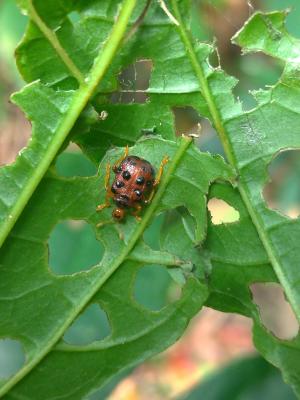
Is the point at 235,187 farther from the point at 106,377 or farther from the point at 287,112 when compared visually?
the point at 106,377

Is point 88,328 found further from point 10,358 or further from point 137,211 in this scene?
point 137,211

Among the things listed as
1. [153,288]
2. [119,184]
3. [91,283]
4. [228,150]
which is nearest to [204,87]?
[228,150]

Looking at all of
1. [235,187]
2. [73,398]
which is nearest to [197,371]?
[73,398]

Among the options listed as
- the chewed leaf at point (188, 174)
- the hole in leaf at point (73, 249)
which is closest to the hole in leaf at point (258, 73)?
the hole in leaf at point (73, 249)

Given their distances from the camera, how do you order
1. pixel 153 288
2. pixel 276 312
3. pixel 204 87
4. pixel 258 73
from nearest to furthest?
1. pixel 204 87
2. pixel 153 288
3. pixel 258 73
4. pixel 276 312

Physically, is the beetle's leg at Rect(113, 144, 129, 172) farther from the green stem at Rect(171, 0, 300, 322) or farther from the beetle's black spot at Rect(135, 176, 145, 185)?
the green stem at Rect(171, 0, 300, 322)

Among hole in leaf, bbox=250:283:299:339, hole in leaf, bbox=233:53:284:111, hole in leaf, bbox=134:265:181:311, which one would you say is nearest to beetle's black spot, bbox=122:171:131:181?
hole in leaf, bbox=134:265:181:311
